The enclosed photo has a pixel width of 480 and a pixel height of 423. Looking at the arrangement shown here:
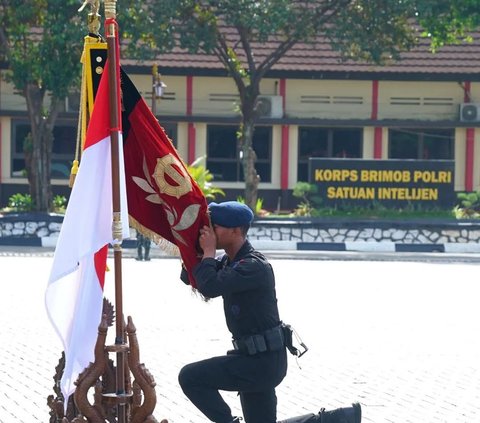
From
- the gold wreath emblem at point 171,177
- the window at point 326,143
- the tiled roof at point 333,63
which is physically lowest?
the gold wreath emblem at point 171,177

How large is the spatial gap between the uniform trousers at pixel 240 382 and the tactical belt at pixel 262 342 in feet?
0.18

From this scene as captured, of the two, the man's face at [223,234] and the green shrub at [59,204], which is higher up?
the man's face at [223,234]

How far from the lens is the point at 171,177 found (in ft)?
24.2

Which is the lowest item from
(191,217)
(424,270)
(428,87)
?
(424,270)

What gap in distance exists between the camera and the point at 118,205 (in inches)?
278

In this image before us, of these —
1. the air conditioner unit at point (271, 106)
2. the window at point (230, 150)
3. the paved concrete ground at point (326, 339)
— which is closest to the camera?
the paved concrete ground at point (326, 339)

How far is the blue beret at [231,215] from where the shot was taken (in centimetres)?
722

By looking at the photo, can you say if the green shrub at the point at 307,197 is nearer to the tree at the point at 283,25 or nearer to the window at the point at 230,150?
the tree at the point at 283,25

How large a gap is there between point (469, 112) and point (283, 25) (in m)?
9.32

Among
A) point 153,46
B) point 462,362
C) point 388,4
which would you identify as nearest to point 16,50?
point 153,46

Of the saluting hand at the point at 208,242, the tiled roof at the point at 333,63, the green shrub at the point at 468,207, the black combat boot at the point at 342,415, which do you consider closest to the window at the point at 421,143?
the tiled roof at the point at 333,63

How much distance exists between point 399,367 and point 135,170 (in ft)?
16.6

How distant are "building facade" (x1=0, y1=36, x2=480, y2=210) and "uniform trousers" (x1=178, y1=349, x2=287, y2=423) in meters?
31.0

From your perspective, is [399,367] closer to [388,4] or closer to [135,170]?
[135,170]
